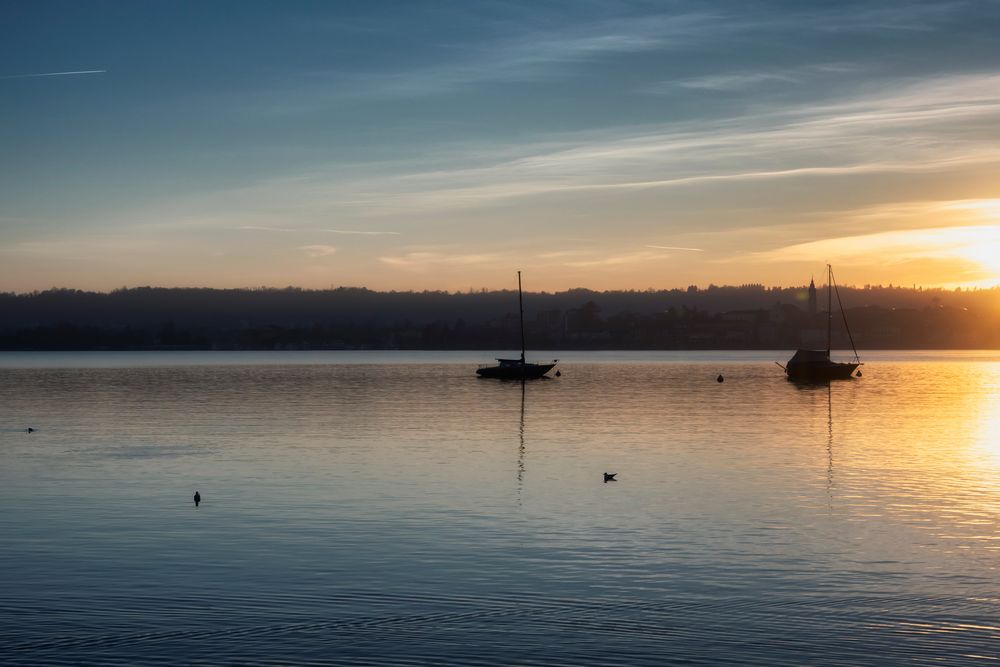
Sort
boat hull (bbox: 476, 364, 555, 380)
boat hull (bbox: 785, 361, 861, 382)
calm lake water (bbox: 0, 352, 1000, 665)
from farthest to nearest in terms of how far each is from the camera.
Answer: boat hull (bbox: 476, 364, 555, 380)
boat hull (bbox: 785, 361, 861, 382)
calm lake water (bbox: 0, 352, 1000, 665)

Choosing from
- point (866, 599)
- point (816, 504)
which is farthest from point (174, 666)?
point (816, 504)

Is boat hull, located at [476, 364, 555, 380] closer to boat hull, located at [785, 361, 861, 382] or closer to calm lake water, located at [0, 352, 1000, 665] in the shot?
boat hull, located at [785, 361, 861, 382]

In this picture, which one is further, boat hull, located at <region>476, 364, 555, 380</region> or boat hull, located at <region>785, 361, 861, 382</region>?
boat hull, located at <region>476, 364, 555, 380</region>

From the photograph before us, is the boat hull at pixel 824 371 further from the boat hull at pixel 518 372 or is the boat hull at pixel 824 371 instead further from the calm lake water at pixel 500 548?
the calm lake water at pixel 500 548

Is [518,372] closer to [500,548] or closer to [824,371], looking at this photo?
[824,371]

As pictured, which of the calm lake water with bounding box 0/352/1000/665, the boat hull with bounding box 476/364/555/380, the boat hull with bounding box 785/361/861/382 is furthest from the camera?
the boat hull with bounding box 476/364/555/380

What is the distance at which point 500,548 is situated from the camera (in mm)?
36906

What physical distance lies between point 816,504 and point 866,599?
19067 mm

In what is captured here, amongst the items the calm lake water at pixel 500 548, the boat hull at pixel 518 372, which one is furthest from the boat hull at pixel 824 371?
the calm lake water at pixel 500 548

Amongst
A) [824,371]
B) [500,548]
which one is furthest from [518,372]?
[500,548]

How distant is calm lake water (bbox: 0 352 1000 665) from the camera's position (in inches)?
991

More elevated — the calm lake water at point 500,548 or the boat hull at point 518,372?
the boat hull at point 518,372

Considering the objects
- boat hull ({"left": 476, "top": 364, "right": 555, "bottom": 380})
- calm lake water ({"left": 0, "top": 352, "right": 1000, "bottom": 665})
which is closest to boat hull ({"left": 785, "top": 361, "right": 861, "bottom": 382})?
boat hull ({"left": 476, "top": 364, "right": 555, "bottom": 380})

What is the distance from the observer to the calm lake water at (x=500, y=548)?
2517 centimetres
